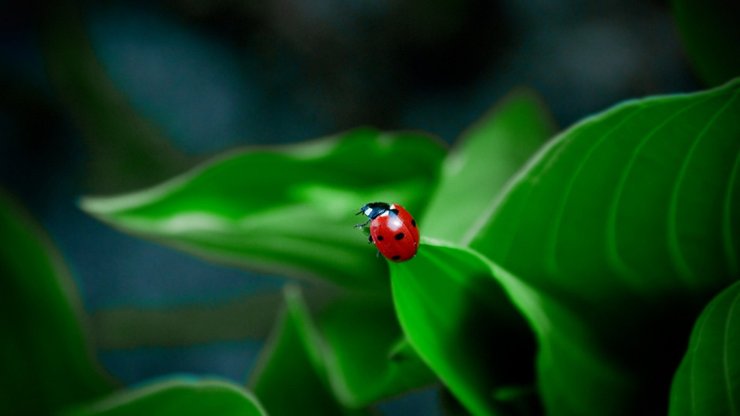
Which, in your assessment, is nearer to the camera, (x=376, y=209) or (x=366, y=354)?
(x=376, y=209)

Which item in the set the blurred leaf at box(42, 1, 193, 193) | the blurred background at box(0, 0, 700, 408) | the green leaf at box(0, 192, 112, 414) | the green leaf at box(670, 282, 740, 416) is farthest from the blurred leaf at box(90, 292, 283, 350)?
the green leaf at box(670, 282, 740, 416)

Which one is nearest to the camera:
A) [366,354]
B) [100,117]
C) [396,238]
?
[396,238]

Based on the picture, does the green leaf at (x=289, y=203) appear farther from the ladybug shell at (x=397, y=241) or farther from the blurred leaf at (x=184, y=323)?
the blurred leaf at (x=184, y=323)

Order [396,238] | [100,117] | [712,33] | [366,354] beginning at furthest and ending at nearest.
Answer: [100,117]
[366,354]
[712,33]
[396,238]

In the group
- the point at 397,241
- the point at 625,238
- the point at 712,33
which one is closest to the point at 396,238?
the point at 397,241

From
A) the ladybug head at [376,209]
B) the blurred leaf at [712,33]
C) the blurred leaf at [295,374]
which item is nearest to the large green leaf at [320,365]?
the blurred leaf at [295,374]

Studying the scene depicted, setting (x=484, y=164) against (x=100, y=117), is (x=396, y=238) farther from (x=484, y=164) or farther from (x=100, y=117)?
(x=100, y=117)

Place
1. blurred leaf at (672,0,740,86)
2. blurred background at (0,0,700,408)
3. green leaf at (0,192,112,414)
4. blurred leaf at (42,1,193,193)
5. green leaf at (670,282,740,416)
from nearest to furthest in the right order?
green leaf at (670,282,740,416)
blurred leaf at (672,0,740,86)
green leaf at (0,192,112,414)
blurred background at (0,0,700,408)
blurred leaf at (42,1,193,193)

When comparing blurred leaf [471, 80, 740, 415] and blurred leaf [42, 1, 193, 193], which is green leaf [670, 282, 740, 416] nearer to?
blurred leaf [471, 80, 740, 415]
